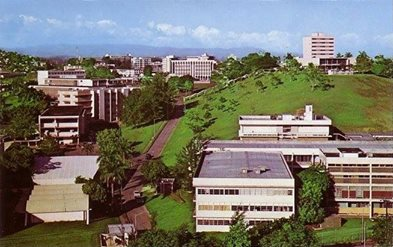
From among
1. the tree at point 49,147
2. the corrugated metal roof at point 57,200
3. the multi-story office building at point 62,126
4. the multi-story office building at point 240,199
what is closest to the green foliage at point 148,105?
the multi-story office building at point 62,126

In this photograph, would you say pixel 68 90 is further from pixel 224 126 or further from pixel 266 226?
pixel 266 226

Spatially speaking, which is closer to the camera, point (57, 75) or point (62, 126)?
point (62, 126)

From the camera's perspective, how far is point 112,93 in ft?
47.0

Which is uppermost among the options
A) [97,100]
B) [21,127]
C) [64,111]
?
[97,100]

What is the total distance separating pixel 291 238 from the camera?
577cm

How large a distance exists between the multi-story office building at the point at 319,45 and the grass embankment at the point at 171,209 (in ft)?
46.8

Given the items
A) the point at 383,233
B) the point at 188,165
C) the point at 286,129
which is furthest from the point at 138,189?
the point at 383,233

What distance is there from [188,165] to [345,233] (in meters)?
2.59

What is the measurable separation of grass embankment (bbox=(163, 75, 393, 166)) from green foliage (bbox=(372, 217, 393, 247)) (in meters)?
4.53

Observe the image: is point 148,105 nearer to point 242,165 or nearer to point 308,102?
point 308,102

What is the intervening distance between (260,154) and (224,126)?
361cm

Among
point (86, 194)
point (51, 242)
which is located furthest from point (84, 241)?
point (86, 194)

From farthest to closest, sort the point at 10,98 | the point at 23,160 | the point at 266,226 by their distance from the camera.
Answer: the point at 10,98, the point at 23,160, the point at 266,226

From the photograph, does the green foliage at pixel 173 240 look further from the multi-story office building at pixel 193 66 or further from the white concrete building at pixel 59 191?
the multi-story office building at pixel 193 66
